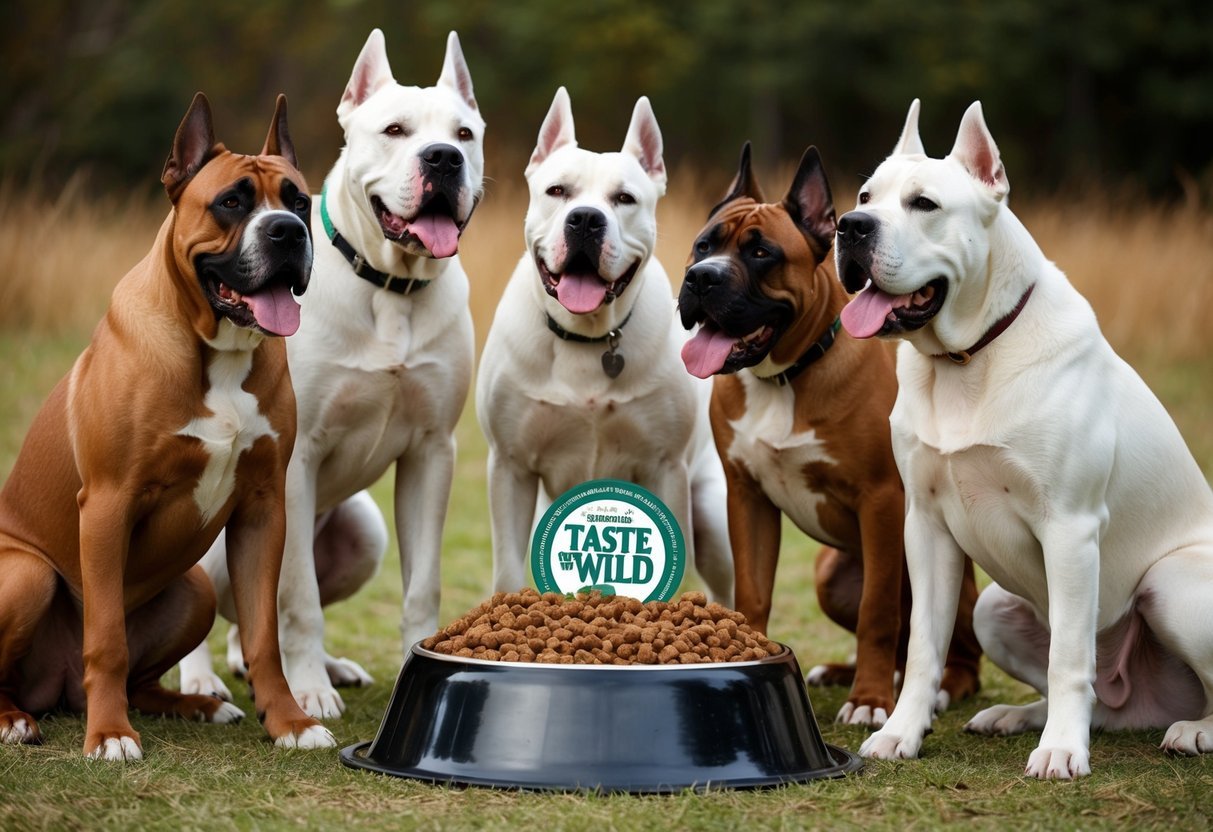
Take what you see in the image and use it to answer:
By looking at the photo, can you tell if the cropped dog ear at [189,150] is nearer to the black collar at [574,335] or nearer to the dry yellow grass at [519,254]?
the black collar at [574,335]

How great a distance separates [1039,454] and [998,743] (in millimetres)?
1051

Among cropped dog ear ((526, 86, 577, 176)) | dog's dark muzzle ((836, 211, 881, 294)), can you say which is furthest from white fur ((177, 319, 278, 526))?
dog's dark muzzle ((836, 211, 881, 294))

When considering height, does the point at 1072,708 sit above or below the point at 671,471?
below

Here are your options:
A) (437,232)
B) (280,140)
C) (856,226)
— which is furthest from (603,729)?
(280,140)

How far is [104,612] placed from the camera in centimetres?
413

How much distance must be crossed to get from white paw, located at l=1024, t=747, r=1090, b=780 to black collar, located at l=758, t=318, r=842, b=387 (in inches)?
61.7

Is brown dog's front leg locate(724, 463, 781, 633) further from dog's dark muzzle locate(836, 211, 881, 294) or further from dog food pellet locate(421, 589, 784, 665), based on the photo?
dog's dark muzzle locate(836, 211, 881, 294)

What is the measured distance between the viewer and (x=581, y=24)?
877 inches

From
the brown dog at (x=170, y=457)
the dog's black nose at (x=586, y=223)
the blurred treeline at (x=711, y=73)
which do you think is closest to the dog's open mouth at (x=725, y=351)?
the dog's black nose at (x=586, y=223)

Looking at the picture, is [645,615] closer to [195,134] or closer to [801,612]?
[195,134]

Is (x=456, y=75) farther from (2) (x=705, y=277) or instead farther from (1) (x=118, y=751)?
(1) (x=118, y=751)

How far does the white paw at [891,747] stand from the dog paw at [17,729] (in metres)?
2.47

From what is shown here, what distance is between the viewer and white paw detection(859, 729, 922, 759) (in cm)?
420

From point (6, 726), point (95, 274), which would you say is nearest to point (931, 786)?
point (6, 726)
